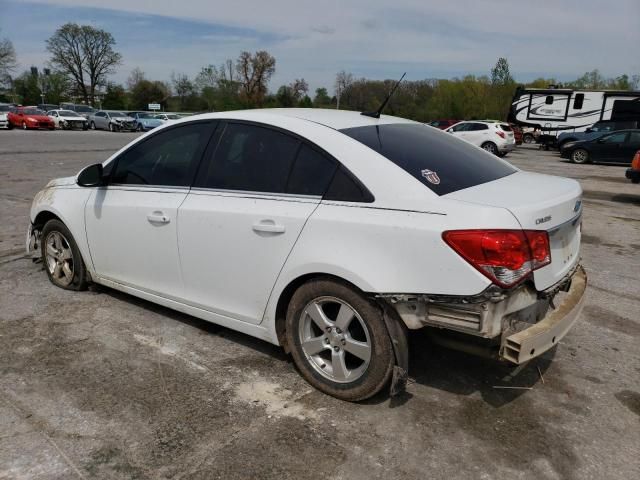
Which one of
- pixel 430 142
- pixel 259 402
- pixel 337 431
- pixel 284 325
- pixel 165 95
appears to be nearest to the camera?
pixel 337 431

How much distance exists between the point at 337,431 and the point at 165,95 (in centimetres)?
7843

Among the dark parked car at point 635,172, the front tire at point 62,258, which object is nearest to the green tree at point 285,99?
the dark parked car at point 635,172

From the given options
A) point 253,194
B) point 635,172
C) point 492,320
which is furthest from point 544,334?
point 635,172

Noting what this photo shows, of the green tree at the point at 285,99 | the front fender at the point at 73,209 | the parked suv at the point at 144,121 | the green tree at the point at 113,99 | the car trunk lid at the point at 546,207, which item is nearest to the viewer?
the car trunk lid at the point at 546,207

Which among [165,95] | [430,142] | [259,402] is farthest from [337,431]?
[165,95]

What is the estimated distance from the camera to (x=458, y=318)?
2.55 m

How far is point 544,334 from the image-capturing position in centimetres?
267

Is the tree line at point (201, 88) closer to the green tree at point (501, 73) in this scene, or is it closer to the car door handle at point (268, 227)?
the green tree at point (501, 73)

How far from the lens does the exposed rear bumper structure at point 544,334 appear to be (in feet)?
8.39

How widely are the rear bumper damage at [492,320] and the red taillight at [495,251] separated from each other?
3.1 inches

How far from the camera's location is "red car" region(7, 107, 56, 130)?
32.5 meters

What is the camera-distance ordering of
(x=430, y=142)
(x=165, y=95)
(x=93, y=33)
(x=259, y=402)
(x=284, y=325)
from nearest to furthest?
(x=259, y=402) → (x=284, y=325) → (x=430, y=142) → (x=93, y=33) → (x=165, y=95)

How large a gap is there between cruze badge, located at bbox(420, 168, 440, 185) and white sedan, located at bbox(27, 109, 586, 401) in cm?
1

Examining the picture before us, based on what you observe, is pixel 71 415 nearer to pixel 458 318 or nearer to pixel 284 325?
pixel 284 325
